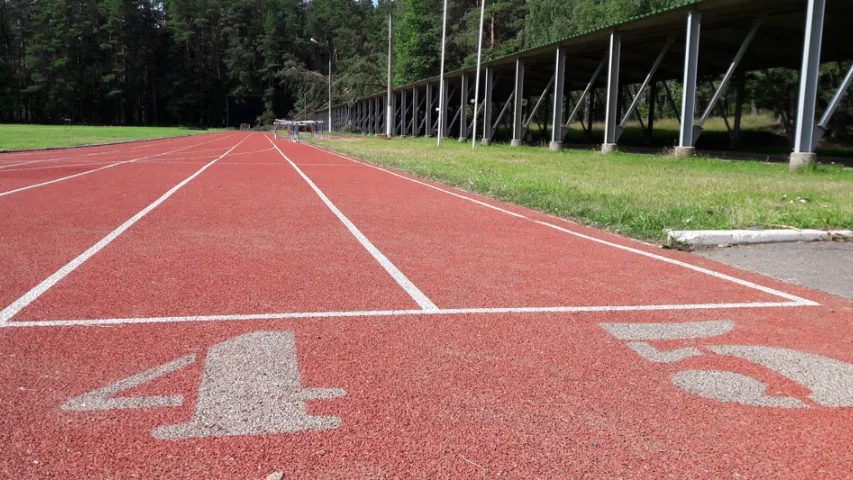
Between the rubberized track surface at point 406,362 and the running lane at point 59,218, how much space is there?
0.07 metres

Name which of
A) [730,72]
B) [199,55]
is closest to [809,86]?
[730,72]

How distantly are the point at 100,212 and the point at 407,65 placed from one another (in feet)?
260

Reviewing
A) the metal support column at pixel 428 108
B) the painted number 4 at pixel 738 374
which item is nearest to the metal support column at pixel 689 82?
the painted number 4 at pixel 738 374

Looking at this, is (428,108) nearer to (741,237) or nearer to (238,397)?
(741,237)

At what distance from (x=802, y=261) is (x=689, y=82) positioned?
57.0 ft

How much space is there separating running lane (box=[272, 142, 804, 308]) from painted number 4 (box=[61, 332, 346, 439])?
183 centimetres

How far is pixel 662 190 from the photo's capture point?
1387cm

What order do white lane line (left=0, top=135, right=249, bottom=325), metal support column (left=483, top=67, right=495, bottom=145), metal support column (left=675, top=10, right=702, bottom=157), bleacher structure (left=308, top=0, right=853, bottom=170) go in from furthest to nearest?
metal support column (left=483, top=67, right=495, bottom=145)
metal support column (left=675, top=10, right=702, bottom=157)
bleacher structure (left=308, top=0, right=853, bottom=170)
white lane line (left=0, top=135, right=249, bottom=325)

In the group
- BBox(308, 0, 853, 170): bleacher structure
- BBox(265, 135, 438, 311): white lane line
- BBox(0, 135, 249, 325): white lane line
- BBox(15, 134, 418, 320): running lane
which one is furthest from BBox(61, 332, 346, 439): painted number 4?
BBox(308, 0, 853, 170): bleacher structure

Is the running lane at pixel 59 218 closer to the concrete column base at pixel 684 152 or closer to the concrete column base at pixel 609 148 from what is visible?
the concrete column base at pixel 684 152

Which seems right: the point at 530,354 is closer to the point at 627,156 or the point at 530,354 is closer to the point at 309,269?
the point at 309,269

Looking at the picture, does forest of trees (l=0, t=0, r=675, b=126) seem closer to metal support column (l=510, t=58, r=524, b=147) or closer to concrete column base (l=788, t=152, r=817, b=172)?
metal support column (l=510, t=58, r=524, b=147)

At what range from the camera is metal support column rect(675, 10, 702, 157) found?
22.6 meters

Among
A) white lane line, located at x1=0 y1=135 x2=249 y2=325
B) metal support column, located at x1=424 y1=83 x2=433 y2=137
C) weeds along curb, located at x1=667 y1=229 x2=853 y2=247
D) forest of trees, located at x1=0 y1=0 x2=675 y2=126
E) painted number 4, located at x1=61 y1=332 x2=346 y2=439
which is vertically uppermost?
forest of trees, located at x1=0 y1=0 x2=675 y2=126
